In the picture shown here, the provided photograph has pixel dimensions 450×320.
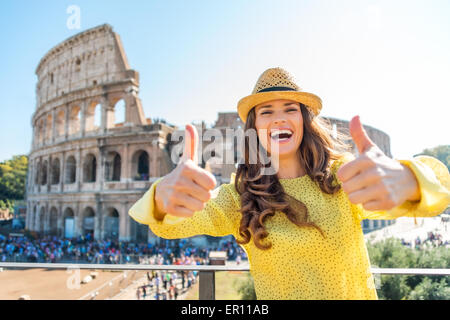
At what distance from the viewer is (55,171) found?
75.9 feet

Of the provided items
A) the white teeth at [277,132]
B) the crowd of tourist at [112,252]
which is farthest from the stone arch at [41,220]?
the white teeth at [277,132]

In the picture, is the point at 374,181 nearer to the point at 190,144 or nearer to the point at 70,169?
the point at 190,144

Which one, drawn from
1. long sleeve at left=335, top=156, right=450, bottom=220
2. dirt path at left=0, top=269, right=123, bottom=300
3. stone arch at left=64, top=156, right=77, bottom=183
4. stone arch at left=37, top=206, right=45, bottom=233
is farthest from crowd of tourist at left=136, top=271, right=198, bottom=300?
stone arch at left=37, top=206, right=45, bottom=233

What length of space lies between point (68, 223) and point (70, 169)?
4187 mm

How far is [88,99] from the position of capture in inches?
834

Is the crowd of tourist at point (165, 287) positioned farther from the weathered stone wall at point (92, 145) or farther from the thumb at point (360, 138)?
the thumb at point (360, 138)

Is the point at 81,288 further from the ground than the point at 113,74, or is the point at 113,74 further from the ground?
the point at 113,74

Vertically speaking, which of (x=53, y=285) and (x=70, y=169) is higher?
(x=70, y=169)

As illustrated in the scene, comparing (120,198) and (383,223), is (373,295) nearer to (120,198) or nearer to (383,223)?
(120,198)

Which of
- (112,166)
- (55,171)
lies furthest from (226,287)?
(55,171)

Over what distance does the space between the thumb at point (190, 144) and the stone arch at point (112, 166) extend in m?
20.3

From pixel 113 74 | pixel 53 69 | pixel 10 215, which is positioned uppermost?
pixel 53 69

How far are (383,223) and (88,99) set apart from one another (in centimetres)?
3017
